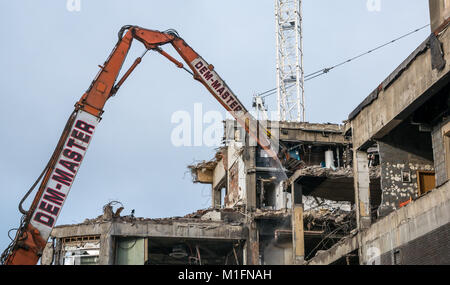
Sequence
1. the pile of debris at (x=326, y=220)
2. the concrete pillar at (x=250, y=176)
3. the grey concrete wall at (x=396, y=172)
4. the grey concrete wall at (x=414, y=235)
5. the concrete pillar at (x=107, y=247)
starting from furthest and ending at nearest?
the concrete pillar at (x=250, y=176), the concrete pillar at (x=107, y=247), the pile of debris at (x=326, y=220), the grey concrete wall at (x=396, y=172), the grey concrete wall at (x=414, y=235)

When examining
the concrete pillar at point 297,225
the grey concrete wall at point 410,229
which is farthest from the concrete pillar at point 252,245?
the grey concrete wall at point 410,229

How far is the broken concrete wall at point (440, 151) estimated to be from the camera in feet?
92.0

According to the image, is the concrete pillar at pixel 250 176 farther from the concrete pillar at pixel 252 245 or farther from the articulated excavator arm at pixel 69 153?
the articulated excavator arm at pixel 69 153

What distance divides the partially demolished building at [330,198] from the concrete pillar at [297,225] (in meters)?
0.05

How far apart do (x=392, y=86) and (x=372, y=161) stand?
13.2m

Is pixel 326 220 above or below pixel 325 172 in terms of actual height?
below

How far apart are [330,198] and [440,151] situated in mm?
15376

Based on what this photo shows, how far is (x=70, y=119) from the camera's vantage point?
103 feet

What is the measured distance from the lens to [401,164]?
102ft

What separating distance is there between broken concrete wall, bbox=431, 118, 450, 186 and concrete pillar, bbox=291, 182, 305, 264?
1177 cm

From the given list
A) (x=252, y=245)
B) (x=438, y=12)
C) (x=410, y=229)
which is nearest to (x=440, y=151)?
(x=410, y=229)

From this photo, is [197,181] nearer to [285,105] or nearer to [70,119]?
[285,105]

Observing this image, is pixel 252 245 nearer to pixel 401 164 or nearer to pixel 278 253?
pixel 278 253

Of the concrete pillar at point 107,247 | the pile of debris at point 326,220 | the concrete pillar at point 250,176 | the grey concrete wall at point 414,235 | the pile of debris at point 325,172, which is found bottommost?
the grey concrete wall at point 414,235
